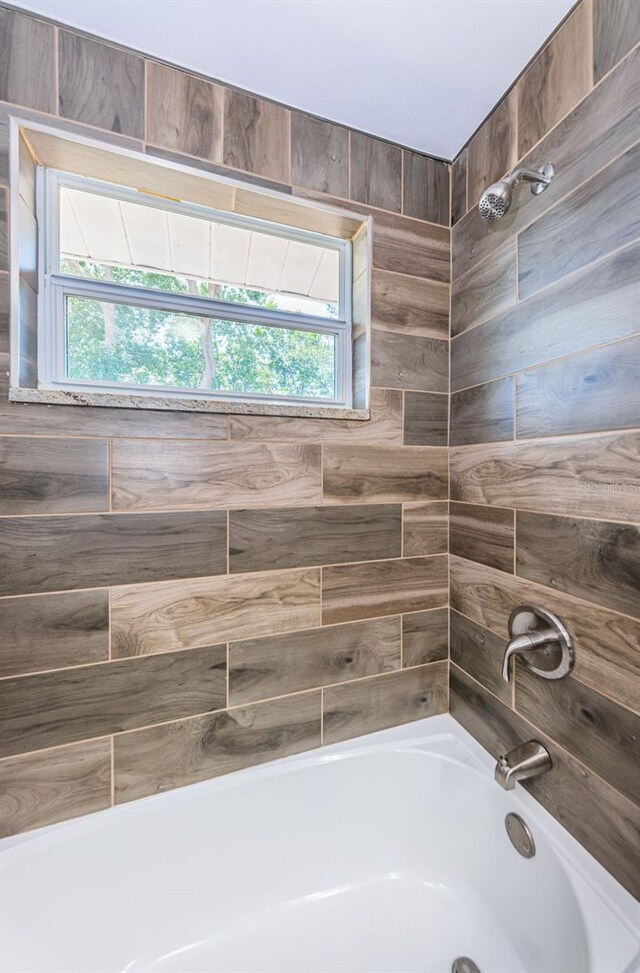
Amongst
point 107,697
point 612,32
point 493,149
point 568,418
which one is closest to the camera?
point 612,32

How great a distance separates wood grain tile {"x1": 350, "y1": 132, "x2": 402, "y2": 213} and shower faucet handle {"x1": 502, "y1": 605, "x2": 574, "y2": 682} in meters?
1.36

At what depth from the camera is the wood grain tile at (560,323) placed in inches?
33.4

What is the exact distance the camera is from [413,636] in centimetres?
139

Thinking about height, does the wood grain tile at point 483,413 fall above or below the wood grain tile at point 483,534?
above

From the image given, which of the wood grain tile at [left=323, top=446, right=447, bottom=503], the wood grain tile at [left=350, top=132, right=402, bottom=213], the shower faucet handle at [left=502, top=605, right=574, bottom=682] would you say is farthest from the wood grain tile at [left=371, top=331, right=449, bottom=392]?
the shower faucet handle at [left=502, top=605, right=574, bottom=682]

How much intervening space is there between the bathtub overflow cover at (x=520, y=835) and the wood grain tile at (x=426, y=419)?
1.11 metres

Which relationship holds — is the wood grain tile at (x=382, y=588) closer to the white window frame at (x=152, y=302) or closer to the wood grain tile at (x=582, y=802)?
the wood grain tile at (x=582, y=802)

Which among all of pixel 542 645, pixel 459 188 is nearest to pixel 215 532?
pixel 542 645

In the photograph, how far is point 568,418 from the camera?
97 cm

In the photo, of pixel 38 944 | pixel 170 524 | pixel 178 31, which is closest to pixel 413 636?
pixel 170 524

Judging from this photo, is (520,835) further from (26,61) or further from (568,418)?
(26,61)

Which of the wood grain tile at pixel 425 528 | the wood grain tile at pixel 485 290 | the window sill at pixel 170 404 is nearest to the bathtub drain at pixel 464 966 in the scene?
the wood grain tile at pixel 425 528

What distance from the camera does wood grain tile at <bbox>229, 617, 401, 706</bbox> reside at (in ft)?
3.94

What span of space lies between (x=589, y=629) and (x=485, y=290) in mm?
1018
